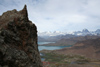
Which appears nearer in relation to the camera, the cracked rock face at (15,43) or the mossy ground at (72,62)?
the cracked rock face at (15,43)

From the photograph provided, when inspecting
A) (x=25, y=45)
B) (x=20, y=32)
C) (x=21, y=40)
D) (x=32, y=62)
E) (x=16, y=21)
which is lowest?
(x=32, y=62)

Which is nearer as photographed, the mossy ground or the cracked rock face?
the cracked rock face

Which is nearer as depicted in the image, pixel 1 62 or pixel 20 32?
pixel 1 62

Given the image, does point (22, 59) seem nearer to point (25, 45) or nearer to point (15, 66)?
point (15, 66)

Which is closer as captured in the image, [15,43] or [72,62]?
[15,43]

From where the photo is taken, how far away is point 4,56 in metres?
10.1

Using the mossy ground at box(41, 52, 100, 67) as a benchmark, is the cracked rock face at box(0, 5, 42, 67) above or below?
above

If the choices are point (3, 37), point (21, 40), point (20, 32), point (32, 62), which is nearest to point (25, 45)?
point (21, 40)

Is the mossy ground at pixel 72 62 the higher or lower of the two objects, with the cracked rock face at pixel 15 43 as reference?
lower

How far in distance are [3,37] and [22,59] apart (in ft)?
13.4

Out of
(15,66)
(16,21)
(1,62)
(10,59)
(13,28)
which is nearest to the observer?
(1,62)

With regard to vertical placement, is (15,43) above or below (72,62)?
above

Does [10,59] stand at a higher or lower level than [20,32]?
lower

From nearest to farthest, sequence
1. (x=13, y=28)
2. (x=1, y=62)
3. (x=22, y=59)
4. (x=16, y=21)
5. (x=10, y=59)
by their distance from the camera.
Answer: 1. (x=1, y=62)
2. (x=10, y=59)
3. (x=22, y=59)
4. (x=13, y=28)
5. (x=16, y=21)
